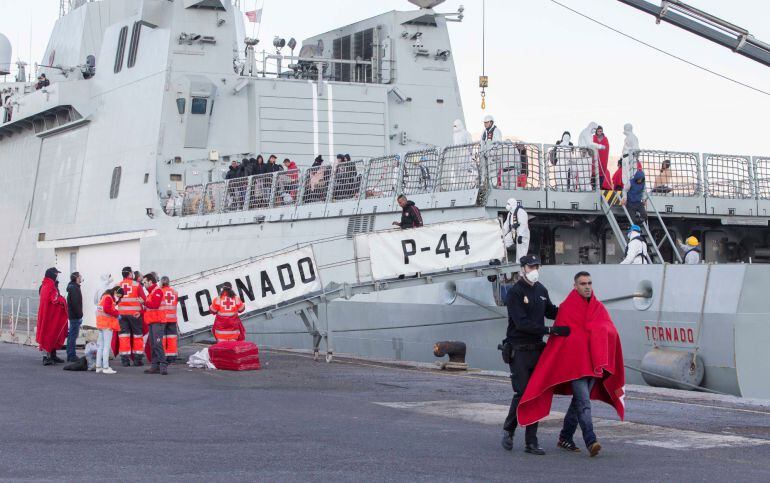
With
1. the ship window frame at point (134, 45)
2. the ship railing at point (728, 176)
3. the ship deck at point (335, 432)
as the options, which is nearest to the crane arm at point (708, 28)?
the ship railing at point (728, 176)

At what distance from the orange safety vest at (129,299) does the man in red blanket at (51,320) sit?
1380 millimetres

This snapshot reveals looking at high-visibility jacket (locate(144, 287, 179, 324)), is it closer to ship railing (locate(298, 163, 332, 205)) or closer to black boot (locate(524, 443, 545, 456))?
ship railing (locate(298, 163, 332, 205))

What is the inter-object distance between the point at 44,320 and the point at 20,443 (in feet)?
30.6

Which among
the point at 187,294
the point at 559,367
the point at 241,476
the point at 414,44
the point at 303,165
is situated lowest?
the point at 241,476

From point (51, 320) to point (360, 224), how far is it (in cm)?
567

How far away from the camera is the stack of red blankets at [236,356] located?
16.3 meters

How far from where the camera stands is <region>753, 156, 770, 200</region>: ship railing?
19.6 m

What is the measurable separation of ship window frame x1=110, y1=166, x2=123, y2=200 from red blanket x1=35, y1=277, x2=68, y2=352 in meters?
10.0

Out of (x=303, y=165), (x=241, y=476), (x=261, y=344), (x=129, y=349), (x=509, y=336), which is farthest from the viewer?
(x=303, y=165)

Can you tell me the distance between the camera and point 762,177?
19.9m

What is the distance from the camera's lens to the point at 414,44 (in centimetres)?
2722

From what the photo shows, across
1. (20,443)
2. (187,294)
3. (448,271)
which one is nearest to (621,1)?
(448,271)

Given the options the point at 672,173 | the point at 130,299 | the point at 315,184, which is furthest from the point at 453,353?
the point at 315,184

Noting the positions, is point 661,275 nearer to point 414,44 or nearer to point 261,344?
point 261,344
